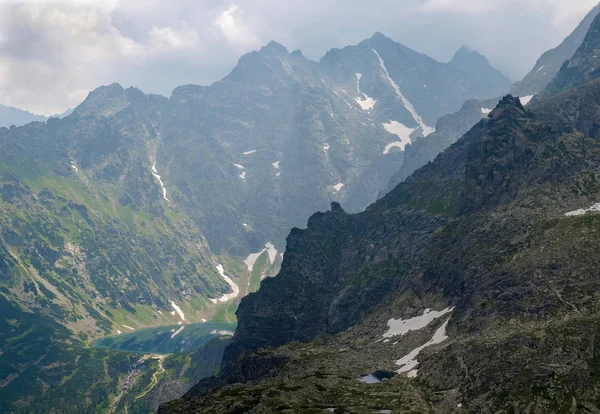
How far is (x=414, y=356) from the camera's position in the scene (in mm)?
137500

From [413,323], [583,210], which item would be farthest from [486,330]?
[583,210]

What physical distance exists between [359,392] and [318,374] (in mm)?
22810

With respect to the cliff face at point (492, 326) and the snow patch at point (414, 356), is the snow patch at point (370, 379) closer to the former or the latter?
the cliff face at point (492, 326)

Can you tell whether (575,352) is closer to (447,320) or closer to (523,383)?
(523,383)

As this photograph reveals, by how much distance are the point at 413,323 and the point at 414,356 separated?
2815cm

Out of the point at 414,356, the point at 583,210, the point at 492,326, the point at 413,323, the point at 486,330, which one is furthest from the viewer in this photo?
the point at 413,323

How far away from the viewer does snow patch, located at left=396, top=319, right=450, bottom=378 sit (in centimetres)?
12925

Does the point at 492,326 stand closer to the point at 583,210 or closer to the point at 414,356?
the point at 414,356

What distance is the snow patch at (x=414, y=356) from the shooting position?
129250 mm

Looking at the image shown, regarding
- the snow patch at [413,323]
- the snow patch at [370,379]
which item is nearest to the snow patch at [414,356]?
the snow patch at [370,379]

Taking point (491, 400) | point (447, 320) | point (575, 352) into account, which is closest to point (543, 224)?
point (447, 320)

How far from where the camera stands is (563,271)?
131m

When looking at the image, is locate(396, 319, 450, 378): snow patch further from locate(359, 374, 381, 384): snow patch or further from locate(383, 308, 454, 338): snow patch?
locate(383, 308, 454, 338): snow patch

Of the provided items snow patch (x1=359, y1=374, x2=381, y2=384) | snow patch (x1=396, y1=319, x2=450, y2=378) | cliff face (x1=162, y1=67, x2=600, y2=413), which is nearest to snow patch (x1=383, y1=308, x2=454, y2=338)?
cliff face (x1=162, y1=67, x2=600, y2=413)
